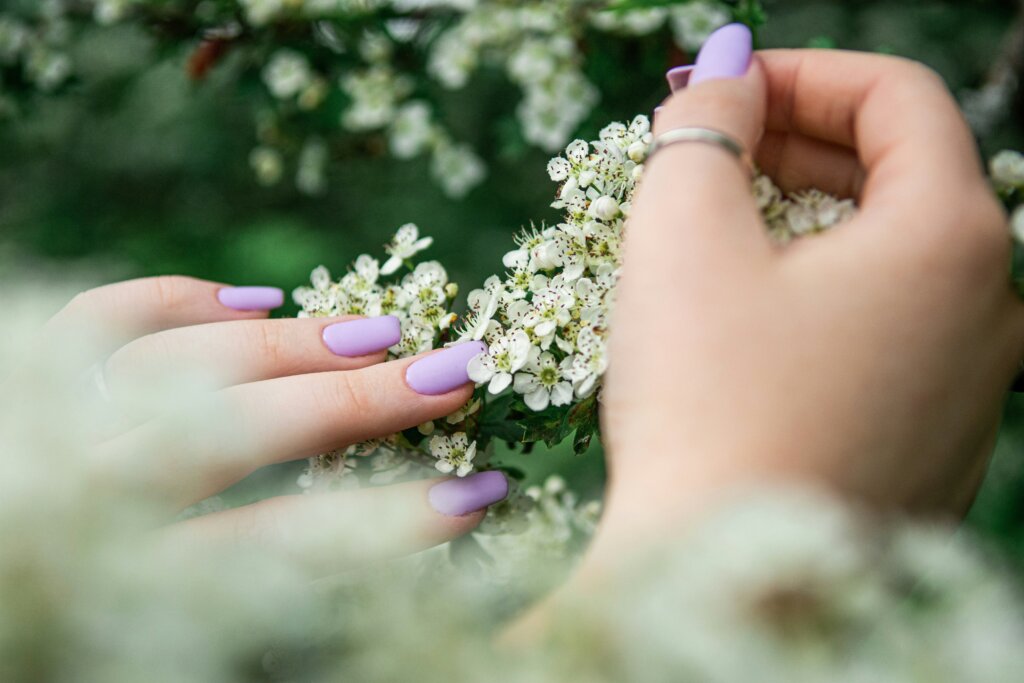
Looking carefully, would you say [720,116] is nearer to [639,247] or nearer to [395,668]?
[639,247]

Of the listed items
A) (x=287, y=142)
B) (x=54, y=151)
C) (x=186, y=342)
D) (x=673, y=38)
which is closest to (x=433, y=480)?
(x=186, y=342)

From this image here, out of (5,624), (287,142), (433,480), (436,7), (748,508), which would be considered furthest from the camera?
(287,142)

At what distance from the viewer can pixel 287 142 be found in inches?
137

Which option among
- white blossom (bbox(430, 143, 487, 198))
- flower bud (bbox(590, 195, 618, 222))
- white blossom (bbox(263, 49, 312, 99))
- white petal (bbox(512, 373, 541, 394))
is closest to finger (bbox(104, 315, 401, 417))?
white petal (bbox(512, 373, 541, 394))

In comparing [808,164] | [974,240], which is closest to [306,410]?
[808,164]

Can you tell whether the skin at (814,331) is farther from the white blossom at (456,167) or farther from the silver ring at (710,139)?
the white blossom at (456,167)

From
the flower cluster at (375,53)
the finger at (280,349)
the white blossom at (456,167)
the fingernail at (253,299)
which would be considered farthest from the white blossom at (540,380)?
the white blossom at (456,167)

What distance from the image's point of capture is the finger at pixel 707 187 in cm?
88

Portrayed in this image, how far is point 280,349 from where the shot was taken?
59.9 inches

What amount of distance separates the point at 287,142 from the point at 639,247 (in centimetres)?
284

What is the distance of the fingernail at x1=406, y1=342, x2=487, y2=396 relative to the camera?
134cm

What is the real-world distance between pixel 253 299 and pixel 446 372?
0.75 metres

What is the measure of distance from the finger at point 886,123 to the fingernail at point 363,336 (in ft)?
2.38

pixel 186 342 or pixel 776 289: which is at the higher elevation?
pixel 776 289
